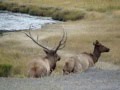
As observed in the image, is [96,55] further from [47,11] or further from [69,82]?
[47,11]

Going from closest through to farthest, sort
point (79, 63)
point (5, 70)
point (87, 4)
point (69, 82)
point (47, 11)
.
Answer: point (69, 82) → point (5, 70) → point (79, 63) → point (47, 11) → point (87, 4)

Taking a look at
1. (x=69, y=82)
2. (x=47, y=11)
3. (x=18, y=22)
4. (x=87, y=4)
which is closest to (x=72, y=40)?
(x=18, y=22)

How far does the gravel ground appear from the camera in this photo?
13.5 metres

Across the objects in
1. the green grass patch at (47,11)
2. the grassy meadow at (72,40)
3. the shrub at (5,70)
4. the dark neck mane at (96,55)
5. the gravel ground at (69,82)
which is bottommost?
the green grass patch at (47,11)

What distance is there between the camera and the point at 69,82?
1445cm

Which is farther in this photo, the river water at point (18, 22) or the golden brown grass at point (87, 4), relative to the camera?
the golden brown grass at point (87, 4)

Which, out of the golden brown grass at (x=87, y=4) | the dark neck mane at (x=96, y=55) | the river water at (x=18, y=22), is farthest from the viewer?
the golden brown grass at (x=87, y=4)

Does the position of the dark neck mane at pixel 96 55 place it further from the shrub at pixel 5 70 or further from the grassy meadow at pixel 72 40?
the shrub at pixel 5 70

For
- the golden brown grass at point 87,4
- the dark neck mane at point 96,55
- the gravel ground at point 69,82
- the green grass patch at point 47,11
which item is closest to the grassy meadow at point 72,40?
the green grass patch at point 47,11

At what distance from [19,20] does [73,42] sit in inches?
846

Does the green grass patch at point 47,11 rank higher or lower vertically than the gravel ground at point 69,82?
lower

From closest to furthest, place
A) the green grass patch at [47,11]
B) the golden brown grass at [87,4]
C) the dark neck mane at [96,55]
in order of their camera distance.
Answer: the dark neck mane at [96,55] < the green grass patch at [47,11] < the golden brown grass at [87,4]

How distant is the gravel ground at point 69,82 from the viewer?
13453 millimetres

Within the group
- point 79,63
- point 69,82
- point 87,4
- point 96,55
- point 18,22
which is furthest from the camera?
point 87,4
